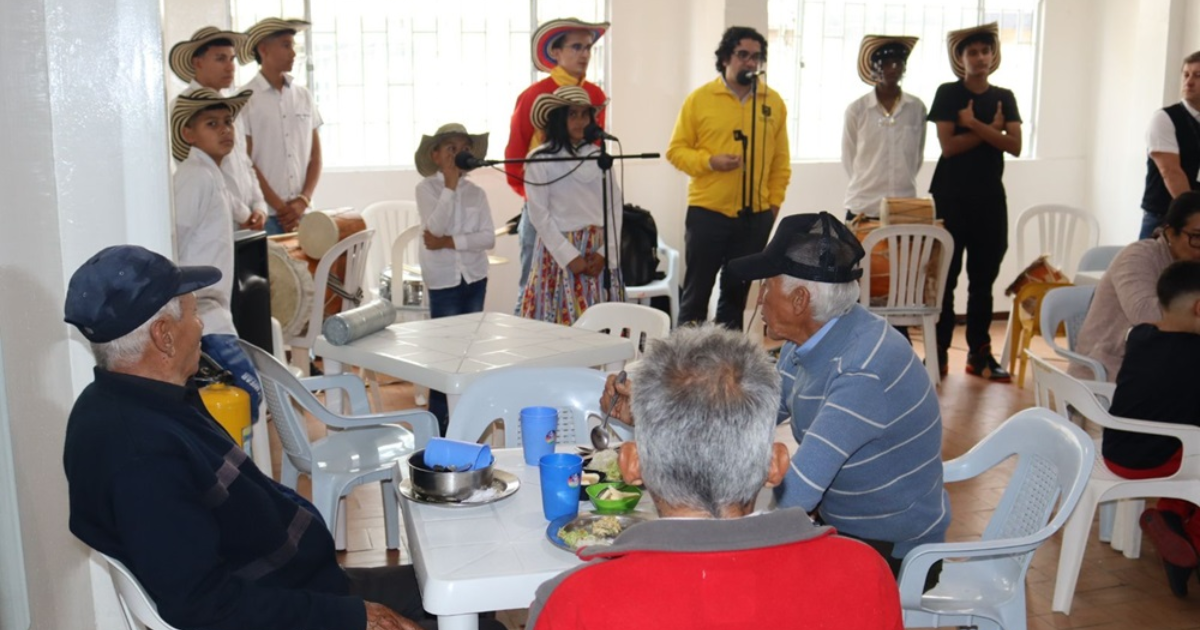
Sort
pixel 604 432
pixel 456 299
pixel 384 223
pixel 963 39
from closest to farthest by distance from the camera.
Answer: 1. pixel 604 432
2. pixel 456 299
3. pixel 963 39
4. pixel 384 223

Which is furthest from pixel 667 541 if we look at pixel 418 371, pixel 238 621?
pixel 418 371

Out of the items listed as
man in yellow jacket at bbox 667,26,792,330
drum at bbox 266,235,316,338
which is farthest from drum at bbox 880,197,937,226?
drum at bbox 266,235,316,338

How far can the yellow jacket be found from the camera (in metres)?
5.67

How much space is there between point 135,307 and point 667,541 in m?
1.15

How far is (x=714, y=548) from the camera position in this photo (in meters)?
1.30

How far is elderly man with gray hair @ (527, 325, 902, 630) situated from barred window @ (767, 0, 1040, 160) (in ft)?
20.4

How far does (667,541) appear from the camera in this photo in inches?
51.5

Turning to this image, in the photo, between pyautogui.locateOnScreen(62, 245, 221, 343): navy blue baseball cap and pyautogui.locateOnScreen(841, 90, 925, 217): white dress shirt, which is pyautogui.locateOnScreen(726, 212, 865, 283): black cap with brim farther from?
pyautogui.locateOnScreen(841, 90, 925, 217): white dress shirt

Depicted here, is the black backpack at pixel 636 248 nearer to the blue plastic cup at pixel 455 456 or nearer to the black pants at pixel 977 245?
the black pants at pixel 977 245

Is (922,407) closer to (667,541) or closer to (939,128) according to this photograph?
(667,541)

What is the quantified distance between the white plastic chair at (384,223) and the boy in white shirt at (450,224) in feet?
5.73

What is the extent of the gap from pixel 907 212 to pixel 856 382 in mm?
3683

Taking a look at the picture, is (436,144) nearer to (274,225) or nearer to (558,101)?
(558,101)

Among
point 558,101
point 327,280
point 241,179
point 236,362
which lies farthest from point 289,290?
point 236,362
